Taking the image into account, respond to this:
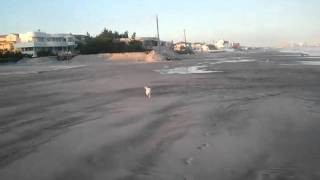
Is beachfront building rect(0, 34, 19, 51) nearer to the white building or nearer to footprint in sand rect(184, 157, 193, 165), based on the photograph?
the white building

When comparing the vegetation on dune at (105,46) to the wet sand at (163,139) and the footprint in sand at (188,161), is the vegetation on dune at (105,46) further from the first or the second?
the footprint in sand at (188,161)

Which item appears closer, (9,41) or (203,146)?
(203,146)

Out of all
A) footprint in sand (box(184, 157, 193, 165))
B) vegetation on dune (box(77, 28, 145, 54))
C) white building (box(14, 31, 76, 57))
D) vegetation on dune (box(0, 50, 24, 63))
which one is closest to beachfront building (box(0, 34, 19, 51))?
white building (box(14, 31, 76, 57))

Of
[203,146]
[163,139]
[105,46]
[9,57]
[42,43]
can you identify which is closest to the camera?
[203,146]

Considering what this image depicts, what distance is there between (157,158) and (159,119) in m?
4.43

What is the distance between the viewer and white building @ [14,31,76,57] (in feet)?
346

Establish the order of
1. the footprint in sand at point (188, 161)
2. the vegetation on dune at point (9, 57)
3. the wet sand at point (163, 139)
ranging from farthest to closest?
the vegetation on dune at point (9, 57)
the footprint in sand at point (188, 161)
the wet sand at point (163, 139)

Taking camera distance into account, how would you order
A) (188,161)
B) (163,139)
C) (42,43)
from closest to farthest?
1. (188,161)
2. (163,139)
3. (42,43)

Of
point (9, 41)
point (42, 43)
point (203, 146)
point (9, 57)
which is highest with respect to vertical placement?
point (9, 41)

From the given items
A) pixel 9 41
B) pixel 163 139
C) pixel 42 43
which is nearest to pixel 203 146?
pixel 163 139

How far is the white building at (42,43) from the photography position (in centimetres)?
10556

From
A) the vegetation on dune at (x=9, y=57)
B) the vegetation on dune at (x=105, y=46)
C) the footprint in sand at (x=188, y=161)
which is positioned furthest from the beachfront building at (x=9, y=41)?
the footprint in sand at (x=188, y=161)

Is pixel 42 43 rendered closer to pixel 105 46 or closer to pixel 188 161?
pixel 105 46

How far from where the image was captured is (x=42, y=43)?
11062 cm
